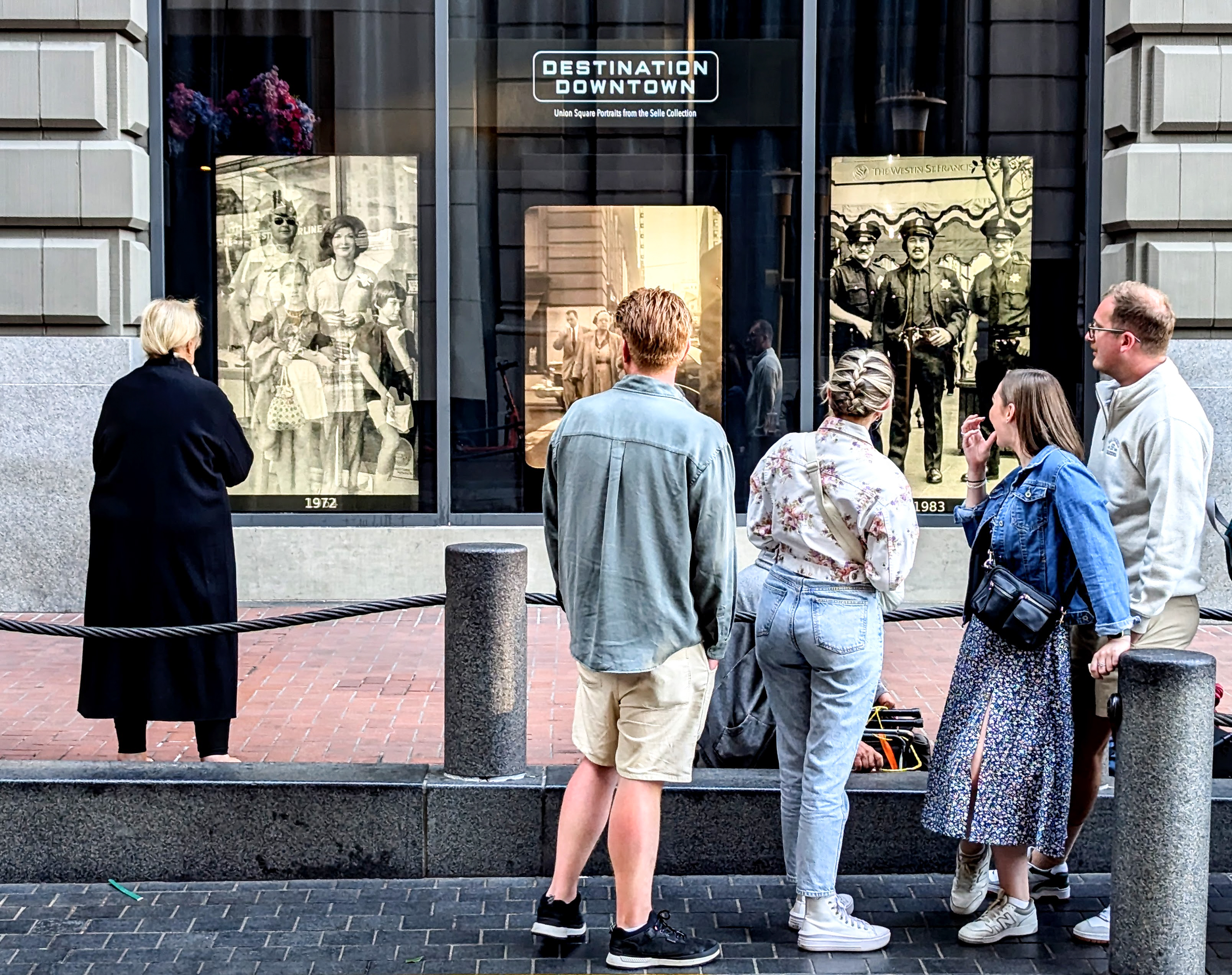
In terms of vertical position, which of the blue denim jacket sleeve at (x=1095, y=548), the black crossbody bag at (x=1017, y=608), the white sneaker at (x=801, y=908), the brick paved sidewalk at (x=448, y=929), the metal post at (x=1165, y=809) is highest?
the blue denim jacket sleeve at (x=1095, y=548)

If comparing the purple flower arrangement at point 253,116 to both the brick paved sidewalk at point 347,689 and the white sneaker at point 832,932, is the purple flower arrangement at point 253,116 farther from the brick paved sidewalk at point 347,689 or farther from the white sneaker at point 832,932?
the white sneaker at point 832,932

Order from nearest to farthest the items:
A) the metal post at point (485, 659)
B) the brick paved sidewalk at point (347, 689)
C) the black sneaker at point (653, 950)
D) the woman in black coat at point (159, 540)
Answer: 1. the black sneaker at point (653, 950)
2. the metal post at point (485, 659)
3. the woman in black coat at point (159, 540)
4. the brick paved sidewalk at point (347, 689)

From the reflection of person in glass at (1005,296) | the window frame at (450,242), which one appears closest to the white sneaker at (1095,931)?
A: the window frame at (450,242)

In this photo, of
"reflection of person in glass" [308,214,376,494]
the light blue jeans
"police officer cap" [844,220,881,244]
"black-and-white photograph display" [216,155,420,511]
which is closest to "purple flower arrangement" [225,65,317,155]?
"black-and-white photograph display" [216,155,420,511]

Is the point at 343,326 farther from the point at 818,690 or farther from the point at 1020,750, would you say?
the point at 1020,750

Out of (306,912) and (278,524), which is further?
(278,524)

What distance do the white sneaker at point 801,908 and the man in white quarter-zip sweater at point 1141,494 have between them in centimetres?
70

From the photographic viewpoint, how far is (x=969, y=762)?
4.61m

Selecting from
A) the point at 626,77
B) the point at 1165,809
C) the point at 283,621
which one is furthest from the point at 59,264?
the point at 1165,809

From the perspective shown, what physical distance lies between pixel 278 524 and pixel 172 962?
592 cm

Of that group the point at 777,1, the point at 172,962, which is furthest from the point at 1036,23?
the point at 172,962

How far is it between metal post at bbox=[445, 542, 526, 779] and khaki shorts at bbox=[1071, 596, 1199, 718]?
1797 mm

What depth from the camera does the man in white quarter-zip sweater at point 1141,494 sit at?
4.60 metres

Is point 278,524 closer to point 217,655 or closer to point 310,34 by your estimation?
point 310,34
